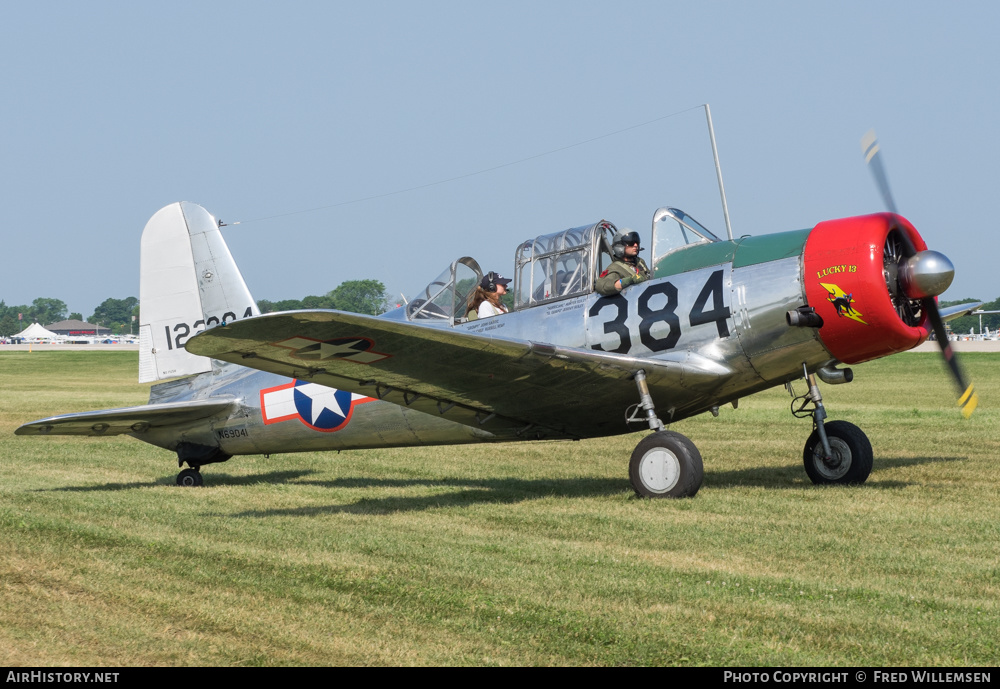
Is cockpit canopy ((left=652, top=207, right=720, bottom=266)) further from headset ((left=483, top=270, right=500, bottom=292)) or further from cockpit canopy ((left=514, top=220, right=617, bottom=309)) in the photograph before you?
headset ((left=483, top=270, right=500, bottom=292))

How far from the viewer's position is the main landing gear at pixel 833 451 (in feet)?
30.6

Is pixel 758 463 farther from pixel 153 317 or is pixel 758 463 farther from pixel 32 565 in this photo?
pixel 32 565

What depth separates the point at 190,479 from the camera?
10578mm

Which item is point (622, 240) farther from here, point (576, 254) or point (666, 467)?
point (666, 467)

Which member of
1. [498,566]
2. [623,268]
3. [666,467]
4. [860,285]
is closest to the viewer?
[498,566]

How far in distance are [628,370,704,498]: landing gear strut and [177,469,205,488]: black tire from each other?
183 inches

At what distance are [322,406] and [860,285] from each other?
5202 millimetres

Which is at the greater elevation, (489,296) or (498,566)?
(489,296)

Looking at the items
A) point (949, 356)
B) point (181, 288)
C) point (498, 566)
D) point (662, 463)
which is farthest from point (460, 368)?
point (181, 288)

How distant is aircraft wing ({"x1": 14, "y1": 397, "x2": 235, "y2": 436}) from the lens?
9.45 meters

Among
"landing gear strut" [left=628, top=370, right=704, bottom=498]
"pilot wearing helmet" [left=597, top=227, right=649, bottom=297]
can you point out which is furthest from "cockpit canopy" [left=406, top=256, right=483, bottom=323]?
"landing gear strut" [left=628, top=370, right=704, bottom=498]
